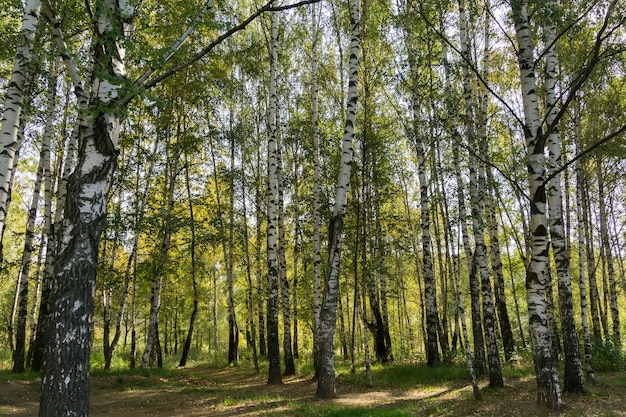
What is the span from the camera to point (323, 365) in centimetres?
936

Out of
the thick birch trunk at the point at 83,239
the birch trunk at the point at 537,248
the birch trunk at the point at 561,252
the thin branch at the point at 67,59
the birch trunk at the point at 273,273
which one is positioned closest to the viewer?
the thick birch trunk at the point at 83,239

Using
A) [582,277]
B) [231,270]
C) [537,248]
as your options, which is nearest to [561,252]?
[537,248]

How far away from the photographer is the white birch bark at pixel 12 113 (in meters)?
5.81

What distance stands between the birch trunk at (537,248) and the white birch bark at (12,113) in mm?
8801

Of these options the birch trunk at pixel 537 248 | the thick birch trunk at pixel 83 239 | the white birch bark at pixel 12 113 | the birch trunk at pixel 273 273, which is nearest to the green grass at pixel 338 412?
the birch trunk at pixel 537 248

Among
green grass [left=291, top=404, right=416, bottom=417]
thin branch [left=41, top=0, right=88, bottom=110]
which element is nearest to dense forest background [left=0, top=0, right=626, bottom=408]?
thin branch [left=41, top=0, right=88, bottom=110]

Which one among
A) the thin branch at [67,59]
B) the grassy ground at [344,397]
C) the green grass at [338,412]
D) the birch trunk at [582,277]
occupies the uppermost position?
the thin branch at [67,59]

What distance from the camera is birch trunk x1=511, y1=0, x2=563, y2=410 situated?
739 centimetres

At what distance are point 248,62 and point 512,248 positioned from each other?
2216 cm

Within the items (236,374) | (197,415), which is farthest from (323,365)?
(236,374)

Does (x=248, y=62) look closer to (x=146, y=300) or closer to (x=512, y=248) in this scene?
(x=146, y=300)

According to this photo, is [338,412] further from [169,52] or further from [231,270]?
[231,270]

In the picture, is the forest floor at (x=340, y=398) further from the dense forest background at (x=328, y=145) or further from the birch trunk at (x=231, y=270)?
the birch trunk at (x=231, y=270)

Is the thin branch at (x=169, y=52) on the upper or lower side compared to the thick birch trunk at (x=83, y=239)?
upper
